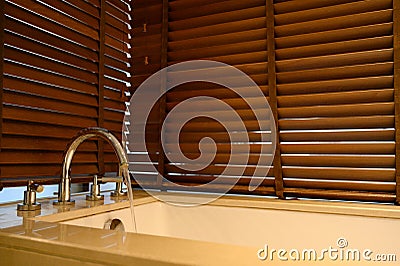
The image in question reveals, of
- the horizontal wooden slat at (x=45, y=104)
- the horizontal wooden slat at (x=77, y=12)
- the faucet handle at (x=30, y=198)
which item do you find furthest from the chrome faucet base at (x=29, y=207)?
the horizontal wooden slat at (x=77, y=12)

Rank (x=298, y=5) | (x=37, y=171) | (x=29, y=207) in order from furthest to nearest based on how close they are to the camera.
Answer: (x=298, y=5), (x=37, y=171), (x=29, y=207)

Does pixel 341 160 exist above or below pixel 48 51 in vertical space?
below

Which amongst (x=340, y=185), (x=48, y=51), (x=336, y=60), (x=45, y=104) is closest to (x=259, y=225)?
(x=340, y=185)

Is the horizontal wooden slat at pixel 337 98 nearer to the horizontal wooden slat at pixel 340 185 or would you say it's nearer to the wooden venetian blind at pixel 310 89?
the wooden venetian blind at pixel 310 89

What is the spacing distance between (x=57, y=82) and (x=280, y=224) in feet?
3.42

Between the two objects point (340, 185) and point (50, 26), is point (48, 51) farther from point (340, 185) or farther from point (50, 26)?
point (340, 185)

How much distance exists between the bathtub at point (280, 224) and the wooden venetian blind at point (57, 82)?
0.98ft

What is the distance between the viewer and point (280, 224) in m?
1.31

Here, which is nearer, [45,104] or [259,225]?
[45,104]

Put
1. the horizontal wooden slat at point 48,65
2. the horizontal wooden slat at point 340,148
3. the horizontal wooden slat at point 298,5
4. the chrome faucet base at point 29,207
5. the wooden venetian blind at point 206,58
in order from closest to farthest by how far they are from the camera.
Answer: the chrome faucet base at point 29,207 → the horizontal wooden slat at point 48,65 → the horizontal wooden slat at point 340,148 → the horizontal wooden slat at point 298,5 → the wooden venetian blind at point 206,58

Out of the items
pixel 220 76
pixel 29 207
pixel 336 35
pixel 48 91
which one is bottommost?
pixel 29 207

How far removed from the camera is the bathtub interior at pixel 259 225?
3.85 ft

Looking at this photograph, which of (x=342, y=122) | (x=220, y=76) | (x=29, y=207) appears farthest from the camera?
(x=220, y=76)

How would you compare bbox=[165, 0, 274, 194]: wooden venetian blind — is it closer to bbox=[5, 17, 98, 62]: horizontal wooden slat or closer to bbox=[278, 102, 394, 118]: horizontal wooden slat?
bbox=[278, 102, 394, 118]: horizontal wooden slat
